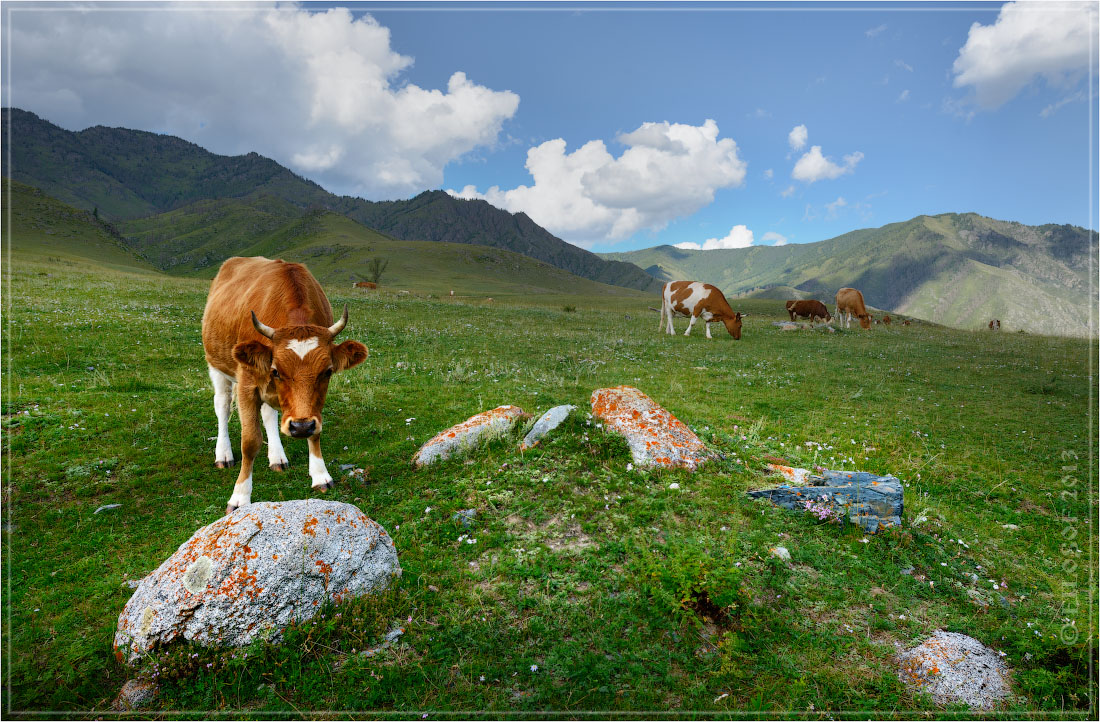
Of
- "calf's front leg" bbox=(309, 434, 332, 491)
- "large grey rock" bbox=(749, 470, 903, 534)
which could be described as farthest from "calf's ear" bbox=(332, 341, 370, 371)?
"large grey rock" bbox=(749, 470, 903, 534)

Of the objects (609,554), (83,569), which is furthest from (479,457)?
(83,569)

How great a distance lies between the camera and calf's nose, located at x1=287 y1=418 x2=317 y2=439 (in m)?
6.96

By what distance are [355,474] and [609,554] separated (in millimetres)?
4919

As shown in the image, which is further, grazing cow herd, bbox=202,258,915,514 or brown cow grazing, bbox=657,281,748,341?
brown cow grazing, bbox=657,281,748,341

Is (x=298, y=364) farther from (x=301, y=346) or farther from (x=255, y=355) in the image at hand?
(x=255, y=355)

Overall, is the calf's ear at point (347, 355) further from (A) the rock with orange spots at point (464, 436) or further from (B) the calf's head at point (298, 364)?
(A) the rock with orange spots at point (464, 436)

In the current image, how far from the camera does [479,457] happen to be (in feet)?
30.5

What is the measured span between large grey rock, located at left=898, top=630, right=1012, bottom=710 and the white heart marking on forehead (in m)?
8.26

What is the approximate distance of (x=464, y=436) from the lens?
963 cm

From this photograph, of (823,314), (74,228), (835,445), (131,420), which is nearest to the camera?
(131,420)

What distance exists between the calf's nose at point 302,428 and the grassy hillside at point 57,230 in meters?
139

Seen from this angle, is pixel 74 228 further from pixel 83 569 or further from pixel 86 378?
pixel 83 569

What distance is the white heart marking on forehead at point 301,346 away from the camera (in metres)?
7.31

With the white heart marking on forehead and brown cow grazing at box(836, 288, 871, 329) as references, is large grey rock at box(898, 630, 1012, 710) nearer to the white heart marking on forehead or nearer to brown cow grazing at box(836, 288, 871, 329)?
the white heart marking on forehead
